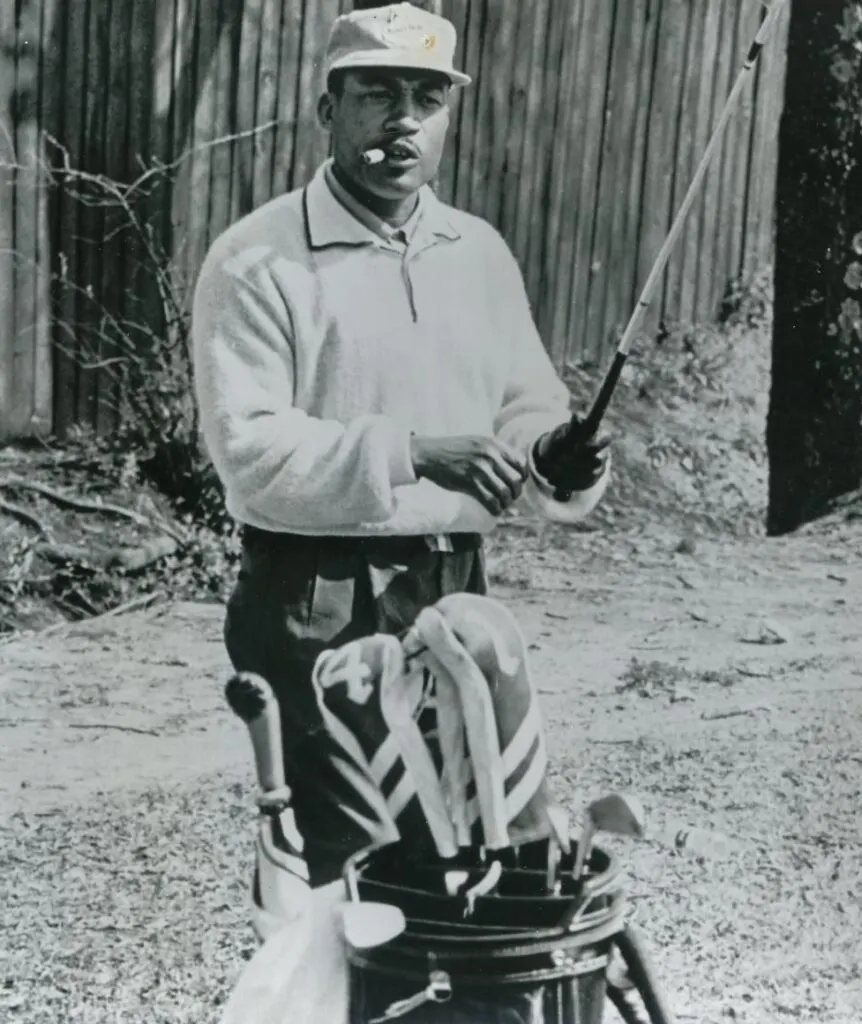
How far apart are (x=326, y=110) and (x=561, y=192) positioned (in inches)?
29.4

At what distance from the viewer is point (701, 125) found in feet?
11.1

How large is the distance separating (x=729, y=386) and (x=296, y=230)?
1.25 metres

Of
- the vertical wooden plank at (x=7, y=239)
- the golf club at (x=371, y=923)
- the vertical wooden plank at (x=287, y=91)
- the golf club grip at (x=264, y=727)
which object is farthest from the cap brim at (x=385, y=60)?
the golf club at (x=371, y=923)

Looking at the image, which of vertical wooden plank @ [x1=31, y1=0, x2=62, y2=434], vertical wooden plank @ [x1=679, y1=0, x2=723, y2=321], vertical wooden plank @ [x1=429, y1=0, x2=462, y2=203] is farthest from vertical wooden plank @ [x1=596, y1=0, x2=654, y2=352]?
vertical wooden plank @ [x1=31, y1=0, x2=62, y2=434]

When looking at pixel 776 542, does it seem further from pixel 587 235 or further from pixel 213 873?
pixel 213 873

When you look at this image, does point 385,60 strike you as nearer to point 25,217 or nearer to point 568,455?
point 568,455

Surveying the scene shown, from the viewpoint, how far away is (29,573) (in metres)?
3.46

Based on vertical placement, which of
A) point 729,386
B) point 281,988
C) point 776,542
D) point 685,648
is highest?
point 729,386

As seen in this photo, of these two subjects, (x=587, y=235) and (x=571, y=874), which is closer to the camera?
(x=571, y=874)

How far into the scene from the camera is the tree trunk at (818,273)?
3482 millimetres

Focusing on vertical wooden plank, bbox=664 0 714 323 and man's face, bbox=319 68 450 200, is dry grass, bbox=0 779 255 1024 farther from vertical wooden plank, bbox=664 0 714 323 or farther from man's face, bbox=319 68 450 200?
vertical wooden plank, bbox=664 0 714 323

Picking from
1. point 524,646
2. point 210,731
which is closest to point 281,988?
→ point 210,731

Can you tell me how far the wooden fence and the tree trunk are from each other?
0.09m

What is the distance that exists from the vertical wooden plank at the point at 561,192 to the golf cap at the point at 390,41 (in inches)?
23.5
